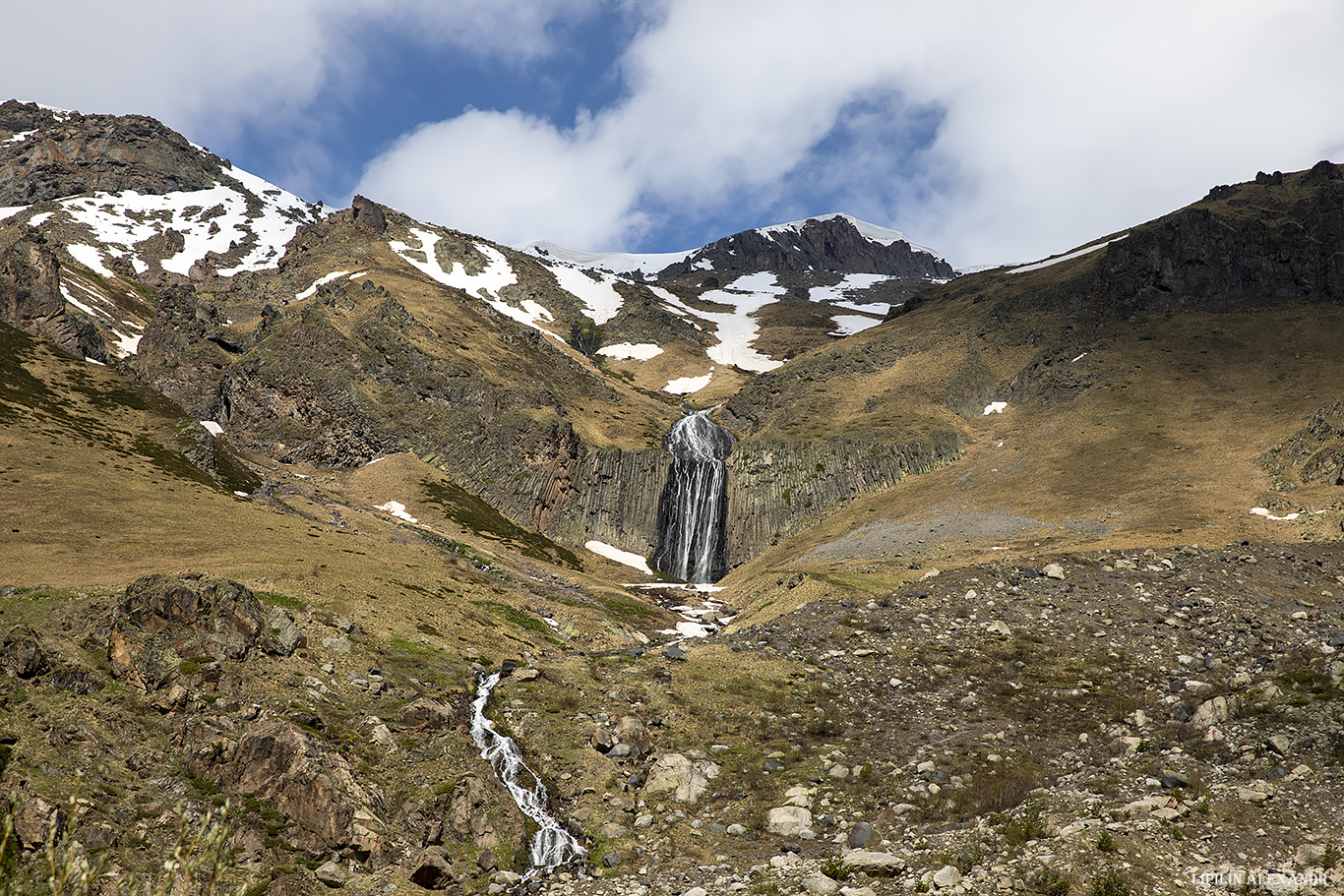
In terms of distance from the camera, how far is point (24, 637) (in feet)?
76.1

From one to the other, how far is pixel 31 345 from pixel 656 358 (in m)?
120

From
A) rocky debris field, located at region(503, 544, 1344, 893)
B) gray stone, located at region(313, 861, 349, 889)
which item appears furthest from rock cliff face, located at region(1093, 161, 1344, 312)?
gray stone, located at region(313, 861, 349, 889)

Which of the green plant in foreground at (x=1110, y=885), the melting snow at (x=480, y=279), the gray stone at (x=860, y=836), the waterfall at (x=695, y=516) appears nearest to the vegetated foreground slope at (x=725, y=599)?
the green plant in foreground at (x=1110, y=885)

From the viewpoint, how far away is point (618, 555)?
92000 millimetres

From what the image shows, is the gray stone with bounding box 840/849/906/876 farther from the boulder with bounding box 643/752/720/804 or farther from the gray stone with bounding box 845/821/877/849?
the boulder with bounding box 643/752/720/804

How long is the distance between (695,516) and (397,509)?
121ft

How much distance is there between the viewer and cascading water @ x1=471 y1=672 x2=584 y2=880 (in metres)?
21.8

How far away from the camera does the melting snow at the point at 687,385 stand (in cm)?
15862

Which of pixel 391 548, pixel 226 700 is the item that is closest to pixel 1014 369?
pixel 391 548

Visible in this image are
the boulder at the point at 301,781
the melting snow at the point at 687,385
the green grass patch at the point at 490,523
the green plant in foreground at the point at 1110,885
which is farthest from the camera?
the melting snow at the point at 687,385

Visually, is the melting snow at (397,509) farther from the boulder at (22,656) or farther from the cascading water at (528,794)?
the boulder at (22,656)

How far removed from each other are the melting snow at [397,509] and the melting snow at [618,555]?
2266 centimetres

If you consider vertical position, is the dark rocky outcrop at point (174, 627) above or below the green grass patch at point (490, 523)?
below

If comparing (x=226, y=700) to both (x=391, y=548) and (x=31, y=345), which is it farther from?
(x=31, y=345)
